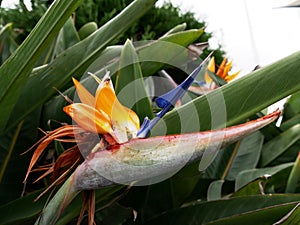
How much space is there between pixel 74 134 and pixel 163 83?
438 mm

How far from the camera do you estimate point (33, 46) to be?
50 cm

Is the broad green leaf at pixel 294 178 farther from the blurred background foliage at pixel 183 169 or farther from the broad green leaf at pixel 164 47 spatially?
the broad green leaf at pixel 164 47

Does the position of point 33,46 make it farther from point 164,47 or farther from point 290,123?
point 290,123

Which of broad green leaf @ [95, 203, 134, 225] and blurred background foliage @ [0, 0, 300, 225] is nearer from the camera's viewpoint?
blurred background foliage @ [0, 0, 300, 225]

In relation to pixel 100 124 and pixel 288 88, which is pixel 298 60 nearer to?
pixel 288 88

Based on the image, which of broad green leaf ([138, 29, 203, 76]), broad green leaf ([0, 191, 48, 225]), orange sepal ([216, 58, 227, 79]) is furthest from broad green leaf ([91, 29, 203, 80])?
orange sepal ([216, 58, 227, 79])

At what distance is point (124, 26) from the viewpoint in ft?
1.99

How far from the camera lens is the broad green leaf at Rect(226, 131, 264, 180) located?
0.94 meters

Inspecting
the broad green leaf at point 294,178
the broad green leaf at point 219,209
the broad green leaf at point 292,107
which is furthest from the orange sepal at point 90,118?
the broad green leaf at point 292,107

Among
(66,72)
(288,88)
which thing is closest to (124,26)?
(66,72)

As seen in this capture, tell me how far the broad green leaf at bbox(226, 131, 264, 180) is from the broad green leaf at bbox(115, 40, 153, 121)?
15.7 inches

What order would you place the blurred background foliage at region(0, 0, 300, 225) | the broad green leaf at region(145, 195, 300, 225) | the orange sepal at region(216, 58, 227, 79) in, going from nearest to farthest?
the blurred background foliage at region(0, 0, 300, 225) < the broad green leaf at region(145, 195, 300, 225) < the orange sepal at region(216, 58, 227, 79)

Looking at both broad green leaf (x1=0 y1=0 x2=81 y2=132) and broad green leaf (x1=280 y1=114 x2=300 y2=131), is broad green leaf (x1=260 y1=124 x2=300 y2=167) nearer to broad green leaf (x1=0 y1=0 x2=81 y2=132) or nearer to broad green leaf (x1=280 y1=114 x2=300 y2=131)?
broad green leaf (x1=280 y1=114 x2=300 y2=131)

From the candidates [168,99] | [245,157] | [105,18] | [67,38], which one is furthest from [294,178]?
[105,18]
